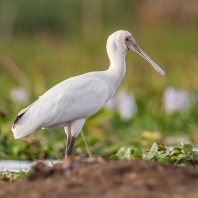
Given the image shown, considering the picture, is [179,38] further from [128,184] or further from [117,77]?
[128,184]

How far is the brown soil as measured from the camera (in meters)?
4.06

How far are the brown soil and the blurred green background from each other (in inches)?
75.7

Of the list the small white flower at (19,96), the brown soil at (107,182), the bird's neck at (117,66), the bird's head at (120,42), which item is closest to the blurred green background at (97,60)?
the small white flower at (19,96)

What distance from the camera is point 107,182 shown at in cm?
425

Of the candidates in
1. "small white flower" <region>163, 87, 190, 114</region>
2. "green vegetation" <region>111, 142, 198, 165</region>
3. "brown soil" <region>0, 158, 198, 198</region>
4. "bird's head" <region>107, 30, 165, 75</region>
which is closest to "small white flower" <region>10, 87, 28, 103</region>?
"small white flower" <region>163, 87, 190, 114</region>

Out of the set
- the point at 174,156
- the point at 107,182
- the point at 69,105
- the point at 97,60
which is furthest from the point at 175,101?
the point at 97,60

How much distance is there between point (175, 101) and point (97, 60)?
9.73 m

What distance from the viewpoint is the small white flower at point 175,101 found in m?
10.9

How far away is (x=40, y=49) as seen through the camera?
23094 mm

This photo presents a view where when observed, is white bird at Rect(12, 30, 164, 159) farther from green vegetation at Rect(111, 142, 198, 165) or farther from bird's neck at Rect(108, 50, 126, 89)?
green vegetation at Rect(111, 142, 198, 165)

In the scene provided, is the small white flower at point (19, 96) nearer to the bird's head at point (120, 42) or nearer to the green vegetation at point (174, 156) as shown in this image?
the bird's head at point (120, 42)

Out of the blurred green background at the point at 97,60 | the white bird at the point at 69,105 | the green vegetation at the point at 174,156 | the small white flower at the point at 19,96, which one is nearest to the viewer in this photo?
the green vegetation at the point at 174,156

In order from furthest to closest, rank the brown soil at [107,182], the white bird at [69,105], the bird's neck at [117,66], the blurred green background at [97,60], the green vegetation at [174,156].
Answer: the blurred green background at [97,60]
the bird's neck at [117,66]
the white bird at [69,105]
the green vegetation at [174,156]
the brown soil at [107,182]

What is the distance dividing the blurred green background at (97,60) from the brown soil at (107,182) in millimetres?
1923
